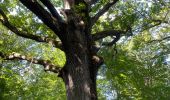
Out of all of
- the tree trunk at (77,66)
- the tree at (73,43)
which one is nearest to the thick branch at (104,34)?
the tree at (73,43)

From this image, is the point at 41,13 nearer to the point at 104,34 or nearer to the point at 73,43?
the point at 73,43

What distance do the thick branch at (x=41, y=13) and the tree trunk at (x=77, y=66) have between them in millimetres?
386

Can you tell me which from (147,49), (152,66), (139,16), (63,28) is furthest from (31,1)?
(147,49)

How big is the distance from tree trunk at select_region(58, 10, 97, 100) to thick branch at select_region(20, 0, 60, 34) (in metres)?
0.39

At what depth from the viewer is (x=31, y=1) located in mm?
6680

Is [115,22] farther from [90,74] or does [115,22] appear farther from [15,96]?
[15,96]

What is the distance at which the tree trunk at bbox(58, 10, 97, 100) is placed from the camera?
6727 millimetres

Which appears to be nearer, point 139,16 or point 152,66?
point 139,16

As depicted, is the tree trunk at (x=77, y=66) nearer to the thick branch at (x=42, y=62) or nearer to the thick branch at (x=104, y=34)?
the thick branch at (x=42, y=62)

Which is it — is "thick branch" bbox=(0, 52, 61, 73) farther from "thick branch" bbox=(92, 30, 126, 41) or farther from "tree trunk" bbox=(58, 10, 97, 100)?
"thick branch" bbox=(92, 30, 126, 41)

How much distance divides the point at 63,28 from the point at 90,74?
131 centimetres

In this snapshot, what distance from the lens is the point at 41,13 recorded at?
6.82 m

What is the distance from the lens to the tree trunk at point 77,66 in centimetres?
673

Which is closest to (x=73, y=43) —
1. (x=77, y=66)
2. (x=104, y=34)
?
(x=77, y=66)
